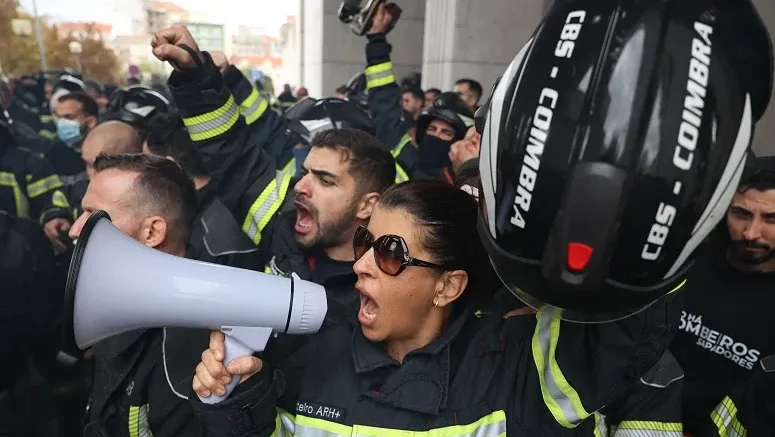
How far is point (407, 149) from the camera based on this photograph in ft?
16.4

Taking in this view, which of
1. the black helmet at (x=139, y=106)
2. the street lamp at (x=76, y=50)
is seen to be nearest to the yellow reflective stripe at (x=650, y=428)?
the black helmet at (x=139, y=106)

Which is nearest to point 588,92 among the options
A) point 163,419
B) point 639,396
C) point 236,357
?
point 236,357

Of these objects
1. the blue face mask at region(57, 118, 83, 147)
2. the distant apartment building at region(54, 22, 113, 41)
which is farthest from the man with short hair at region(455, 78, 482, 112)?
the distant apartment building at region(54, 22, 113, 41)

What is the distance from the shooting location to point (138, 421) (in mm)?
1933

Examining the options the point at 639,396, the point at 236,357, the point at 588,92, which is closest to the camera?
the point at 588,92

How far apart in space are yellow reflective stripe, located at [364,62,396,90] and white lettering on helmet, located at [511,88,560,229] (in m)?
3.77

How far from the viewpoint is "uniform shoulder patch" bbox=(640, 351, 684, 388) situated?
1.99 m

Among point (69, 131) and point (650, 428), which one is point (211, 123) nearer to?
point (650, 428)

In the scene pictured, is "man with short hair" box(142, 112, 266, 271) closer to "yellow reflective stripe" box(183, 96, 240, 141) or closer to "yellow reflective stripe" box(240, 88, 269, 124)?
"yellow reflective stripe" box(183, 96, 240, 141)

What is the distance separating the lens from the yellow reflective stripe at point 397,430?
150 cm

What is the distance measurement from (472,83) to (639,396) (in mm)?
6263

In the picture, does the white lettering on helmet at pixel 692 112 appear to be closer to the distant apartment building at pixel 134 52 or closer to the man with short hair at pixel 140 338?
the man with short hair at pixel 140 338

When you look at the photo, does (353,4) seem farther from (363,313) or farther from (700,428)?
(700,428)

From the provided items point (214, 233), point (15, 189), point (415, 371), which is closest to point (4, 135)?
point (15, 189)
